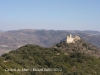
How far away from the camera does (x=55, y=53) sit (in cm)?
8206

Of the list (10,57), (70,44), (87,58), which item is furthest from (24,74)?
(70,44)

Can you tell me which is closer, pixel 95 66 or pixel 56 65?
pixel 56 65

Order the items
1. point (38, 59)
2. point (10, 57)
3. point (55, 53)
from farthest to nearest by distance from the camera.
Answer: point (55, 53), point (38, 59), point (10, 57)

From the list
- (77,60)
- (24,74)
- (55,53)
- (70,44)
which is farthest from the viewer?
(70,44)

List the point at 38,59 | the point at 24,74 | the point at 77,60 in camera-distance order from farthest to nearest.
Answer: the point at 77,60, the point at 38,59, the point at 24,74

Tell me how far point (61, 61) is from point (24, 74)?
24.9 meters

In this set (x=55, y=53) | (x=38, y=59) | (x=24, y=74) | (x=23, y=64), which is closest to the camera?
(x=24, y=74)

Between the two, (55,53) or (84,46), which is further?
(84,46)

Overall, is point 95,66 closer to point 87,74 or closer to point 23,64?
point 87,74

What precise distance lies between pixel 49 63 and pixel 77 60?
11666 millimetres

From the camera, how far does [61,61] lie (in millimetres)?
69250

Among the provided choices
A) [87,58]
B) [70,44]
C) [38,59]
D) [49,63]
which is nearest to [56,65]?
[49,63]

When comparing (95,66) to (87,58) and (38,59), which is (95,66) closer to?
(87,58)

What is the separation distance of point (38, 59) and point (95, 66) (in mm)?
16488
